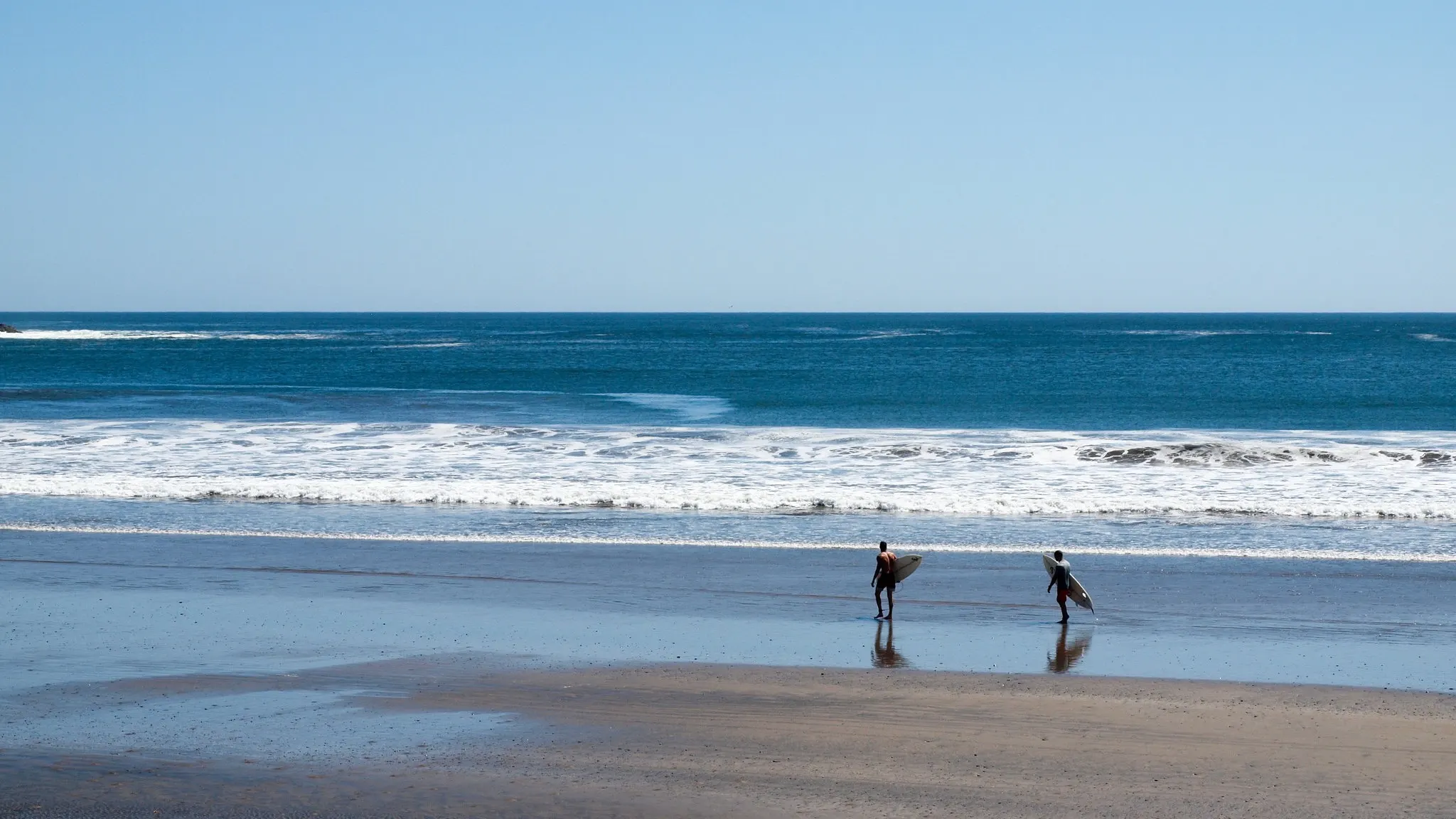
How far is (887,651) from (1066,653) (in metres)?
2.05

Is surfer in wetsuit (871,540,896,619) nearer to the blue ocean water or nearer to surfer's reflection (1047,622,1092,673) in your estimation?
surfer's reflection (1047,622,1092,673)

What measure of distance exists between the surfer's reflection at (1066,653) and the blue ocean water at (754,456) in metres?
6.15

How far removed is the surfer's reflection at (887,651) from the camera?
1404cm

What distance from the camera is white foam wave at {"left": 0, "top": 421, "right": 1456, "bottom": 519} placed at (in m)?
26.6

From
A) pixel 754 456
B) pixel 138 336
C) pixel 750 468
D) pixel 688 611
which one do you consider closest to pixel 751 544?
pixel 688 611

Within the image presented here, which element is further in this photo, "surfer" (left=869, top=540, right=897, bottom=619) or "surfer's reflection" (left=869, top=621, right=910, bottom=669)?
"surfer" (left=869, top=540, right=897, bottom=619)

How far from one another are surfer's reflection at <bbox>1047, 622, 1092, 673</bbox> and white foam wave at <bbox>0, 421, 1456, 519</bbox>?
1007cm

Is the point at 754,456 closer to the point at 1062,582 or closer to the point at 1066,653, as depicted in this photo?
the point at 1062,582

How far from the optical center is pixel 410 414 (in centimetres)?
4797

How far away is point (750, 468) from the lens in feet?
106

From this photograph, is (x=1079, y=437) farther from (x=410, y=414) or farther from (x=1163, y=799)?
(x=1163, y=799)

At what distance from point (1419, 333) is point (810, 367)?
10842 cm

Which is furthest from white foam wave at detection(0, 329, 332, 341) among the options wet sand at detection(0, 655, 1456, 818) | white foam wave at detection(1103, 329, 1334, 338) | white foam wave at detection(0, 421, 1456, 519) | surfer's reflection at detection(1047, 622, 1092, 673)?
surfer's reflection at detection(1047, 622, 1092, 673)

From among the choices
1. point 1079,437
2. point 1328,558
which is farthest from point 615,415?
point 1328,558
